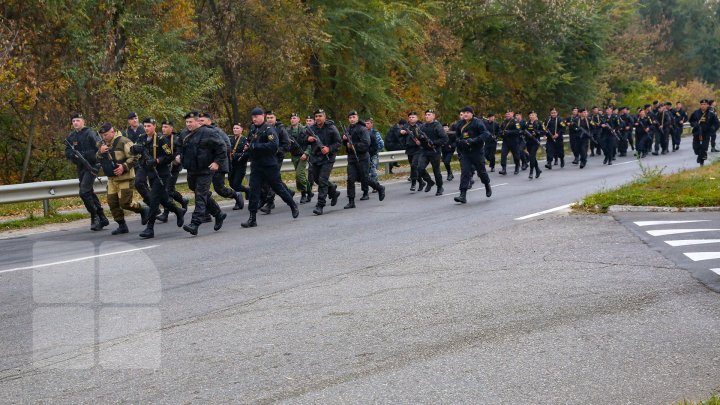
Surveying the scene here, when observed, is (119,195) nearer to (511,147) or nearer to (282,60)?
(282,60)

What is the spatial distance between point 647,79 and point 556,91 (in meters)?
14.7

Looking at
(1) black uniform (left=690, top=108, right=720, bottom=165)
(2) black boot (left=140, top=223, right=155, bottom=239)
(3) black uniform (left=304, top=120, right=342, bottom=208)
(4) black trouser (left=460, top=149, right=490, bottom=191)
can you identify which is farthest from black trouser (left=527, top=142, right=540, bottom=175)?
(2) black boot (left=140, top=223, right=155, bottom=239)

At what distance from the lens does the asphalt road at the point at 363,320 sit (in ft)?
19.8

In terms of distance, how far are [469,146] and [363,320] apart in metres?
11.0

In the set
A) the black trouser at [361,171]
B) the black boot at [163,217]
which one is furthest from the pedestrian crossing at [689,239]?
the black boot at [163,217]

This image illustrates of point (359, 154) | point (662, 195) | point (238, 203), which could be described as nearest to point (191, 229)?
point (238, 203)

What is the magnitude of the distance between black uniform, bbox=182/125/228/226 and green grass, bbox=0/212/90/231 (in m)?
3.85

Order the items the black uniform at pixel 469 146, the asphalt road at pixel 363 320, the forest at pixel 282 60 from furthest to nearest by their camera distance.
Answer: the forest at pixel 282 60
the black uniform at pixel 469 146
the asphalt road at pixel 363 320

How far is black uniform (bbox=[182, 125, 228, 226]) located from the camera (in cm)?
1435

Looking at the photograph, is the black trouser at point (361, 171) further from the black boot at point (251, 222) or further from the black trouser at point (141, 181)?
the black trouser at point (141, 181)

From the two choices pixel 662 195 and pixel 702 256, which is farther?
pixel 662 195

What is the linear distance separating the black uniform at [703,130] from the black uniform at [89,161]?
17.1 m

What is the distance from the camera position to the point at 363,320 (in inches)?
304

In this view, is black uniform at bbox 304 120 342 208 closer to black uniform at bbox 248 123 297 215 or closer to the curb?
black uniform at bbox 248 123 297 215
